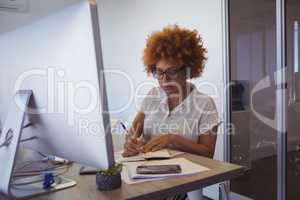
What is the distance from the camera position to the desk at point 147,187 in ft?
2.57

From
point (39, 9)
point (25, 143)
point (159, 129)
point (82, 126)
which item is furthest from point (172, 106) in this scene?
point (39, 9)

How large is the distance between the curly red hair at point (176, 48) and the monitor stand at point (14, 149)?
3.53 feet

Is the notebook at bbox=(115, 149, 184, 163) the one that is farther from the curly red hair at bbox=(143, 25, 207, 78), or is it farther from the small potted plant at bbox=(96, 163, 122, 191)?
the curly red hair at bbox=(143, 25, 207, 78)

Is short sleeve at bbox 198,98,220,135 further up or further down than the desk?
further up

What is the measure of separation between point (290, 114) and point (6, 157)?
205 centimetres

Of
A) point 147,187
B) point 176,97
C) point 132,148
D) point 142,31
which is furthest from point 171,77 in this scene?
point 142,31

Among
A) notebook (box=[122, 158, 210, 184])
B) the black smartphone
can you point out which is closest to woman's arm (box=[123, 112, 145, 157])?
notebook (box=[122, 158, 210, 184])

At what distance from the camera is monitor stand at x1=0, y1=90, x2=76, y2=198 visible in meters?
0.76

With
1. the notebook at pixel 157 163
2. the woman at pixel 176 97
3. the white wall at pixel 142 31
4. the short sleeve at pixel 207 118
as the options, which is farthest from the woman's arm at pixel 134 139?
the white wall at pixel 142 31

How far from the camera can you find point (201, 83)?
2.83 metres

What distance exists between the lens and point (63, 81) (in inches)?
27.7

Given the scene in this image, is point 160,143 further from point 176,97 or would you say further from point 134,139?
point 176,97

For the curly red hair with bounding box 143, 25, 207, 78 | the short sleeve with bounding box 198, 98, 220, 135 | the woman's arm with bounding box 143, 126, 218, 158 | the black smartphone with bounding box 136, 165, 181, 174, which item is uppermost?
the curly red hair with bounding box 143, 25, 207, 78

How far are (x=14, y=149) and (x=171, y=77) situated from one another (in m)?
1.13
